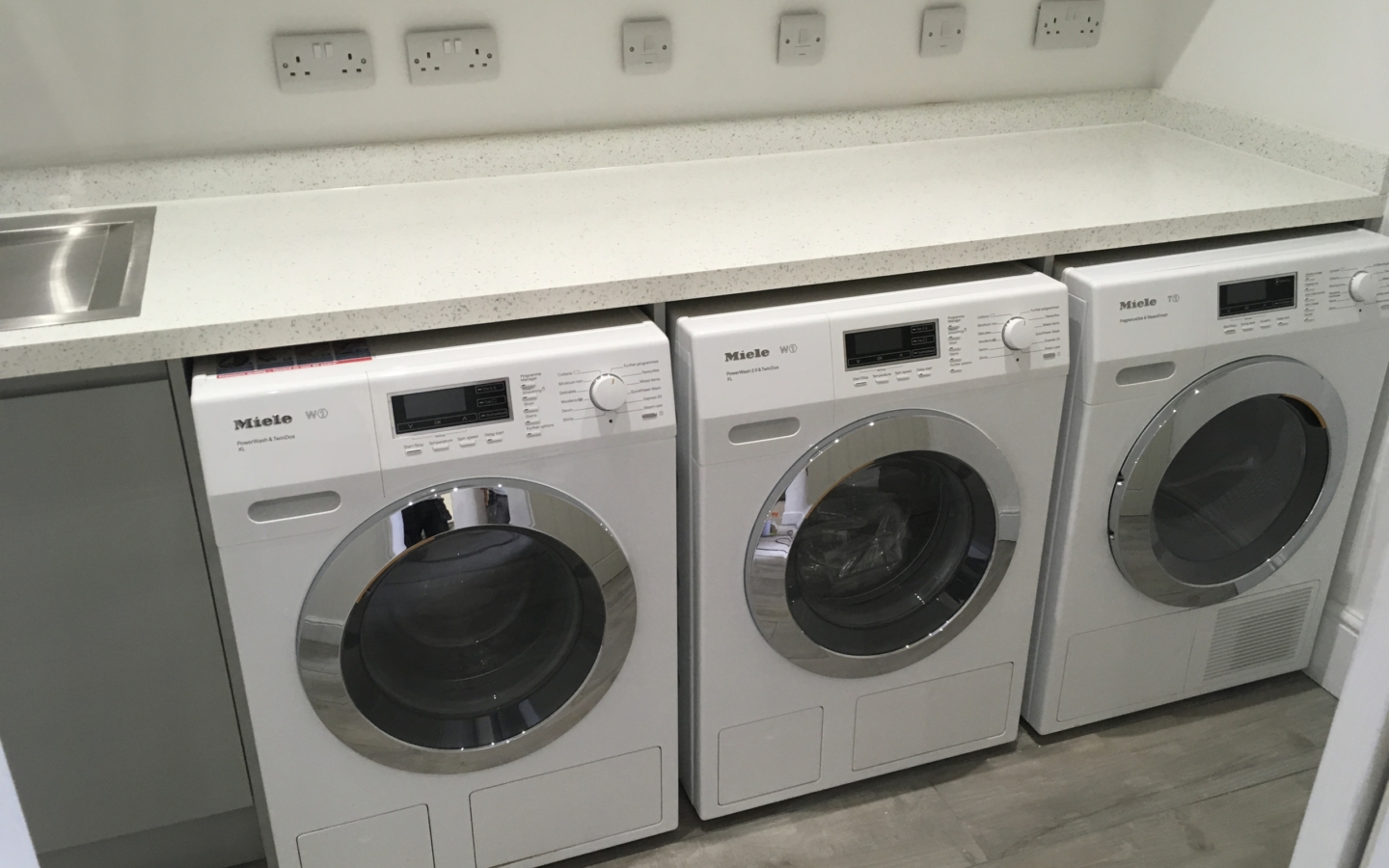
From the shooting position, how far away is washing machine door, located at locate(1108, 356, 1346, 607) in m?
1.76

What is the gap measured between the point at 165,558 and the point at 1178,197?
63.3 inches

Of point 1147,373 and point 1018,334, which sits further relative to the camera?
point 1147,373

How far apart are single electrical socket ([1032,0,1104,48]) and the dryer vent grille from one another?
44.4 inches

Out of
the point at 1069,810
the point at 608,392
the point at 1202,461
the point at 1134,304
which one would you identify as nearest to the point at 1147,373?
the point at 1134,304

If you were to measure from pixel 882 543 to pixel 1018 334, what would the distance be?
1.24ft

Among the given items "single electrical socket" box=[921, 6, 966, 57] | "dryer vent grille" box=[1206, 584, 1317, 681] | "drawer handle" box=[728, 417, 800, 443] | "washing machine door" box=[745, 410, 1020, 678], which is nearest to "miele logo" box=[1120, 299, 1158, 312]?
"washing machine door" box=[745, 410, 1020, 678]

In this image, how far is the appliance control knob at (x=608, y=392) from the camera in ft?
4.72

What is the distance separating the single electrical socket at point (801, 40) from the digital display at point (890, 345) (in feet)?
2.45

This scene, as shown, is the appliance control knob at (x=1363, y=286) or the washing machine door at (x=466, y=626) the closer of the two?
the washing machine door at (x=466, y=626)

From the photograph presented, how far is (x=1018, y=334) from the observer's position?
5.27 feet

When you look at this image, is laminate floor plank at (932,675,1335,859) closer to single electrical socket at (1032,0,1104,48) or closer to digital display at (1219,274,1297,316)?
digital display at (1219,274,1297,316)

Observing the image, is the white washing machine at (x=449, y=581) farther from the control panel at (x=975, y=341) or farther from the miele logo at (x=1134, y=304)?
the miele logo at (x=1134, y=304)

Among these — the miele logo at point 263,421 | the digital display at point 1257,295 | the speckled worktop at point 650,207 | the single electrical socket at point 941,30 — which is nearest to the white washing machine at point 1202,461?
the digital display at point 1257,295

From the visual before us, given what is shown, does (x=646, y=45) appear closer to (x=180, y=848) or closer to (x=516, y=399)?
(x=516, y=399)
